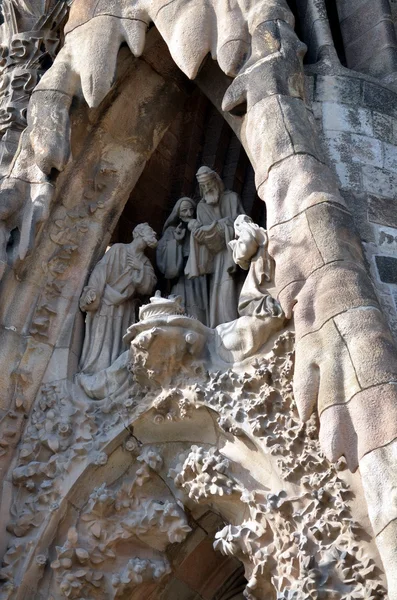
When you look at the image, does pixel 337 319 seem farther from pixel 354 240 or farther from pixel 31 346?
pixel 31 346

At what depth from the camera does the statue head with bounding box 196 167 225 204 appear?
7.15 meters

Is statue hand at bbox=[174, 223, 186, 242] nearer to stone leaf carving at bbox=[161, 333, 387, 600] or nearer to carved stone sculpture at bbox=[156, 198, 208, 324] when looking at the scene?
carved stone sculpture at bbox=[156, 198, 208, 324]

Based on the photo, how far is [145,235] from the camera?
7.13 meters

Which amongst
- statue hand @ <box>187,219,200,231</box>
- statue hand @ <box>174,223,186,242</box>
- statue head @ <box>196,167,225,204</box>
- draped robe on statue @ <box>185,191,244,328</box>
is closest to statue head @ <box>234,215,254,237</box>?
draped robe on statue @ <box>185,191,244,328</box>

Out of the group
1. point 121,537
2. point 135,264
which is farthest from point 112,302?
point 121,537

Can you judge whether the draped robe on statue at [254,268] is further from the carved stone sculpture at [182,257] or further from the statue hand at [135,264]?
the statue hand at [135,264]

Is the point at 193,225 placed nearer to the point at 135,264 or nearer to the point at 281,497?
the point at 135,264

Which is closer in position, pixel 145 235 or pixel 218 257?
pixel 218 257

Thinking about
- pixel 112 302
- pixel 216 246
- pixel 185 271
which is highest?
pixel 216 246

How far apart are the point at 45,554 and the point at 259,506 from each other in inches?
49.7

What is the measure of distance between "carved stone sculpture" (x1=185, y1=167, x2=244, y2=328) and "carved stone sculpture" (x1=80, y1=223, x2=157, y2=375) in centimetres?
29

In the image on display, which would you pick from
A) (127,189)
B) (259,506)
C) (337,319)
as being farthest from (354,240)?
(127,189)

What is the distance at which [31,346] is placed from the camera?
689cm

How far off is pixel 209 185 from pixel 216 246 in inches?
16.3
